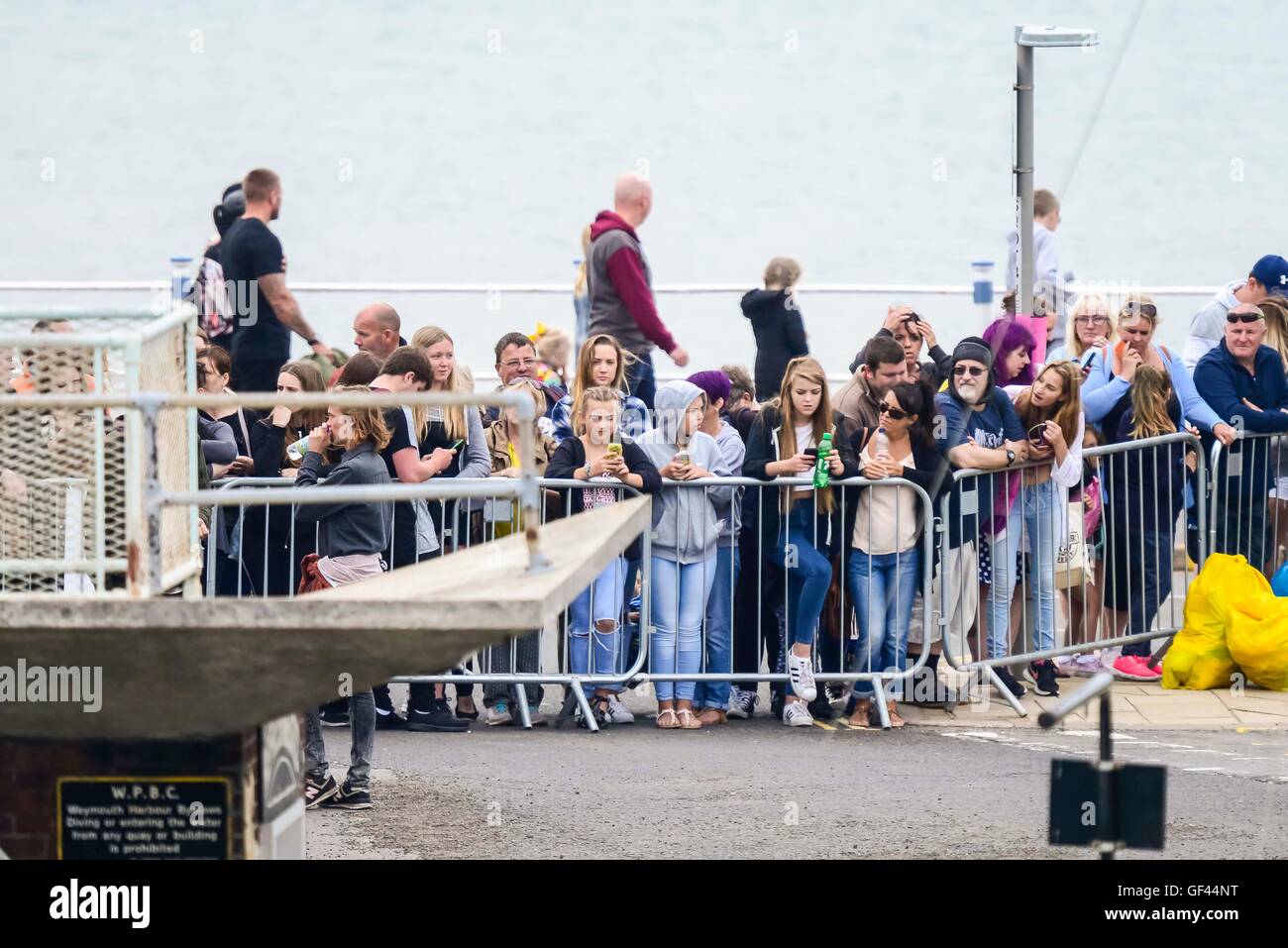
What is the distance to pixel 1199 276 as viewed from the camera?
4284cm

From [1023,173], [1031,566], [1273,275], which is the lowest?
[1031,566]

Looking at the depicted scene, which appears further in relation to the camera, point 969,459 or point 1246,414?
point 1246,414

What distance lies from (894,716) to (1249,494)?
2810 mm

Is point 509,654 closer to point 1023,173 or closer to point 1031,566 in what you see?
point 1031,566

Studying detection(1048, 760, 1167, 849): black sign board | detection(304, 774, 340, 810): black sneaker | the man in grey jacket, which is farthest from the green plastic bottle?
detection(1048, 760, 1167, 849): black sign board

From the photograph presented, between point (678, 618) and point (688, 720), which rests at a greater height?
point (678, 618)

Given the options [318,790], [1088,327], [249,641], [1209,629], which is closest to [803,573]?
[1209,629]

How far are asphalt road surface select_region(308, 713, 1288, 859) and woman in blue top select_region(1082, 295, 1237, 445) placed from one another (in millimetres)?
2109

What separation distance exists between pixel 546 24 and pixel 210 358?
51.2 m

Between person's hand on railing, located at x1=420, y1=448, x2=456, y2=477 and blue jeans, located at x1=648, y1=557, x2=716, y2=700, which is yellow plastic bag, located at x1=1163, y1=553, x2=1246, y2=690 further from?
person's hand on railing, located at x1=420, y1=448, x2=456, y2=477

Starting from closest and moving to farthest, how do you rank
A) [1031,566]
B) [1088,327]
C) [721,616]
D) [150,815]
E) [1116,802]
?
[1116,802], [150,815], [721,616], [1031,566], [1088,327]

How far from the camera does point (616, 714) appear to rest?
974 cm

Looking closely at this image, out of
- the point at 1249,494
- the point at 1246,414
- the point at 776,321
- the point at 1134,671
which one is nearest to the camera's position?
the point at 1134,671
